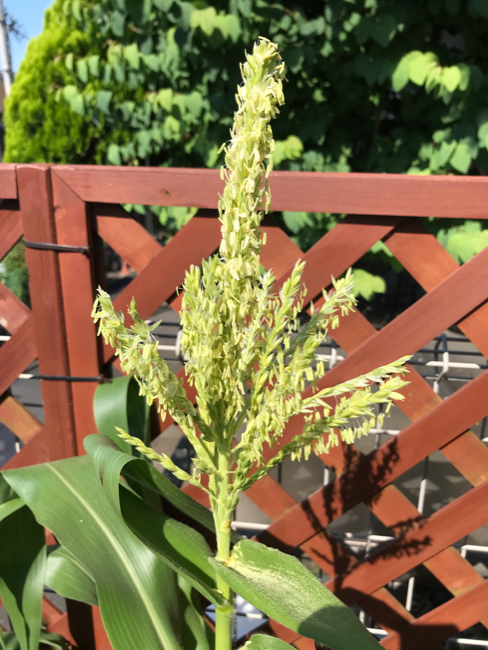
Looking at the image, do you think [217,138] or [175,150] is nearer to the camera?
[217,138]

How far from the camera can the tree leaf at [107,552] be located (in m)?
0.90

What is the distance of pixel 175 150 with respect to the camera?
2.74 meters

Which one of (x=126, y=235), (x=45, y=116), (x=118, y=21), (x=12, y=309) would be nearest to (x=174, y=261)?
(x=126, y=235)

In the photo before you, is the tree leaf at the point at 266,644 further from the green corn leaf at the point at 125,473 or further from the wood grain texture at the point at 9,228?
the wood grain texture at the point at 9,228

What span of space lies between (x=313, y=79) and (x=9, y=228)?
1784 millimetres

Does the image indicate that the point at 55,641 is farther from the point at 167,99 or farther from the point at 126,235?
the point at 167,99

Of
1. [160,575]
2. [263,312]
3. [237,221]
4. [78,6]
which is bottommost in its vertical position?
[160,575]

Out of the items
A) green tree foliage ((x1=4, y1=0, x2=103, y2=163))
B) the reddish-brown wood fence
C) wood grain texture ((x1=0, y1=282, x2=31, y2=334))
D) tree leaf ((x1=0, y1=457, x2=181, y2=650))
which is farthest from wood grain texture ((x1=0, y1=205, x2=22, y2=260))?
green tree foliage ((x1=4, y1=0, x2=103, y2=163))

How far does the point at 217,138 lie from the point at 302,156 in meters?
0.42

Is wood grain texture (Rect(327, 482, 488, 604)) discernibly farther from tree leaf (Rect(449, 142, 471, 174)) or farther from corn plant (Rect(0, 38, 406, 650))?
tree leaf (Rect(449, 142, 471, 174))

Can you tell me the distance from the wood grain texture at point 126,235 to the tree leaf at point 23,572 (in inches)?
25.2

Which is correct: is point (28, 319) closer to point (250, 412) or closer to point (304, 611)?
point (250, 412)

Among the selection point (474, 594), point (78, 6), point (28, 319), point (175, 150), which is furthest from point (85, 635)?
point (78, 6)

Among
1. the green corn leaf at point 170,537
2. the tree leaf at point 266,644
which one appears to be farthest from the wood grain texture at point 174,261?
the tree leaf at point 266,644
